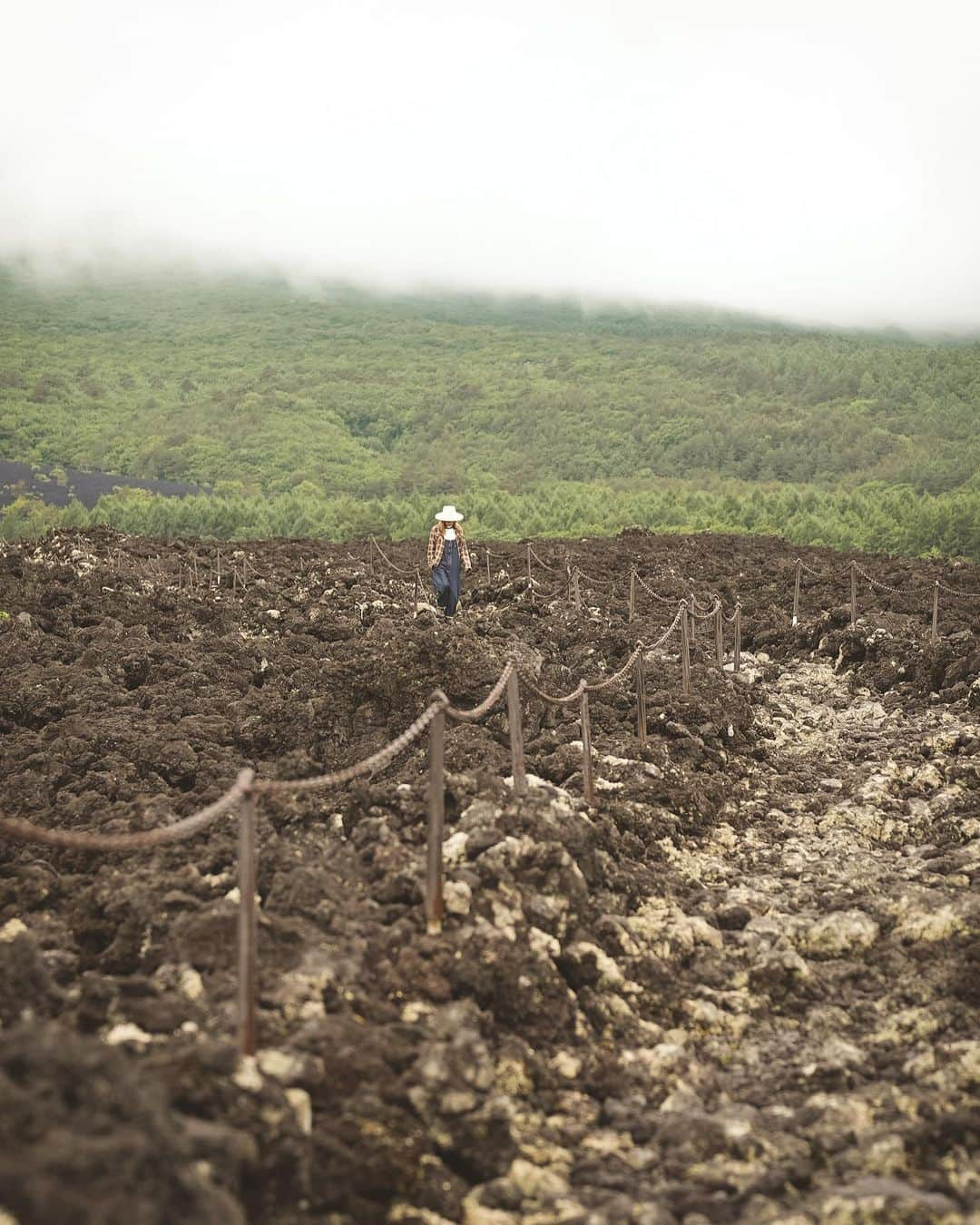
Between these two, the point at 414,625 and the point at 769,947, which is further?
the point at 414,625

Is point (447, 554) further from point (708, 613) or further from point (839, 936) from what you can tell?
point (839, 936)

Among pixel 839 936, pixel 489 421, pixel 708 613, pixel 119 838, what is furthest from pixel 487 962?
pixel 489 421

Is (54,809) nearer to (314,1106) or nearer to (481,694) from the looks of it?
(481,694)

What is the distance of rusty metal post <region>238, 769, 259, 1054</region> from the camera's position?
392 cm

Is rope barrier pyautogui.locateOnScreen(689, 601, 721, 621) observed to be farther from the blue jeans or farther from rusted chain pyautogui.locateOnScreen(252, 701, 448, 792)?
rusted chain pyautogui.locateOnScreen(252, 701, 448, 792)

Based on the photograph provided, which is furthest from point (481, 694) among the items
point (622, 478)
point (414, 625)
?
point (622, 478)

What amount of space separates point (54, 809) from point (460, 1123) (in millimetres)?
4210

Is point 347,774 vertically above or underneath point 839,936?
above

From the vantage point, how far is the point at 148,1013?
13.3ft

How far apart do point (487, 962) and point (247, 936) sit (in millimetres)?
1155

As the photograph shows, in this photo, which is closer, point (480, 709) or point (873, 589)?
point (480, 709)

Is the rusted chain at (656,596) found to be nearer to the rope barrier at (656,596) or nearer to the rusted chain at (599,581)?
the rope barrier at (656,596)

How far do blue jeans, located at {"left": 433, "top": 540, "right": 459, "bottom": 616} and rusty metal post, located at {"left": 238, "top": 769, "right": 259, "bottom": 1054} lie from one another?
8.98 m

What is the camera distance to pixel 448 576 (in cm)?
1329
